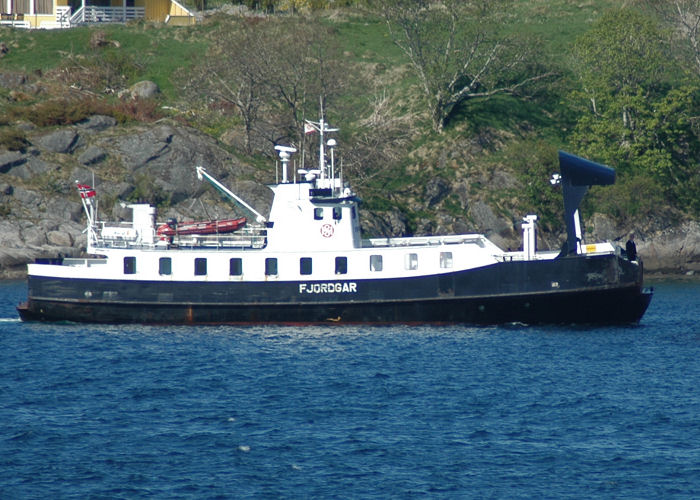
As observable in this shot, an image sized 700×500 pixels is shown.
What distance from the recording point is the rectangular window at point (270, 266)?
1805 inches

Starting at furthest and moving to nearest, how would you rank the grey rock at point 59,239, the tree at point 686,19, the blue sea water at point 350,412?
1. the tree at point 686,19
2. the grey rock at point 59,239
3. the blue sea water at point 350,412

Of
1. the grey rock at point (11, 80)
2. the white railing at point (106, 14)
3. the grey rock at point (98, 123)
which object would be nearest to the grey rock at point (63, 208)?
the grey rock at point (98, 123)

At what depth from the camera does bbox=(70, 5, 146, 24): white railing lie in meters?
94.1

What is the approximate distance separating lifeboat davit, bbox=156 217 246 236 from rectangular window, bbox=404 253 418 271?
7.99m

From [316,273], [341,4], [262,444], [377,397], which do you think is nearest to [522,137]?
[341,4]

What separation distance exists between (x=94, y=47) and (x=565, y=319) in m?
55.6

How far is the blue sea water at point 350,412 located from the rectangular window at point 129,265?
2.51m

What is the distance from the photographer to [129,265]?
4678cm

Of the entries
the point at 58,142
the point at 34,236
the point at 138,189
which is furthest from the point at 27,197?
the point at 138,189

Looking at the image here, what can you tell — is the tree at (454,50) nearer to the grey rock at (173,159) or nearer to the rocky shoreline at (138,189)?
the rocky shoreline at (138,189)

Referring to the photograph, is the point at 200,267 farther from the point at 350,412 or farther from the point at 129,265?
the point at 350,412

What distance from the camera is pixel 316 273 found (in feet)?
150

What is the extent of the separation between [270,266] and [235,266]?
1.51 m

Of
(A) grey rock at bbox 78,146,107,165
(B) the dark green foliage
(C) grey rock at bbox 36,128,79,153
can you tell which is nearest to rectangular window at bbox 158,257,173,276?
(A) grey rock at bbox 78,146,107,165
